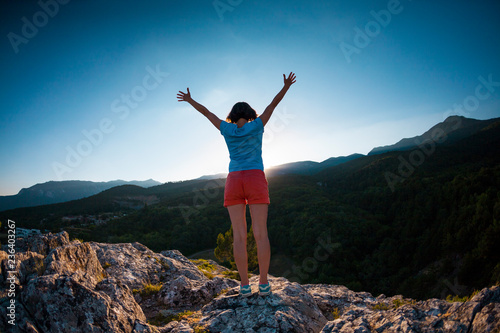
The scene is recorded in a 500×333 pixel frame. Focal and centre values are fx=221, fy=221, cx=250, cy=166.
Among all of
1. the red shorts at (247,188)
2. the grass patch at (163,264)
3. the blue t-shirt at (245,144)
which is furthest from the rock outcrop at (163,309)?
the grass patch at (163,264)

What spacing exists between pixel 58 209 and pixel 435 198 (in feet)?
380

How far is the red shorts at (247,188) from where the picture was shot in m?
3.14

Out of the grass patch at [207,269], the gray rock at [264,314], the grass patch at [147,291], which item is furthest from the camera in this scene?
the grass patch at [207,269]

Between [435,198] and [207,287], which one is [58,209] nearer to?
[207,287]

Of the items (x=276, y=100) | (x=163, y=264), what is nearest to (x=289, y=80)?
(x=276, y=100)

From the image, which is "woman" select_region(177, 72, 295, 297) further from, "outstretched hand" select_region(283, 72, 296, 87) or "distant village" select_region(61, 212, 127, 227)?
"distant village" select_region(61, 212, 127, 227)

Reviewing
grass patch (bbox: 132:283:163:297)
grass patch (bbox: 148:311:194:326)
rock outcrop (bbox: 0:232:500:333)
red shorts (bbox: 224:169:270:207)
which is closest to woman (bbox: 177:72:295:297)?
red shorts (bbox: 224:169:270:207)

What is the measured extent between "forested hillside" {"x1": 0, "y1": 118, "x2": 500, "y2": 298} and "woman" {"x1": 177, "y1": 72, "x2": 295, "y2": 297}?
89.6ft

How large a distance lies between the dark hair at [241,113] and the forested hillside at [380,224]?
91.4 feet

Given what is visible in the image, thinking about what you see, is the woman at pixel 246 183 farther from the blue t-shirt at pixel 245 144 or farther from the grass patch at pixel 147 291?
the grass patch at pixel 147 291

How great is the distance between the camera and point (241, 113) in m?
3.49

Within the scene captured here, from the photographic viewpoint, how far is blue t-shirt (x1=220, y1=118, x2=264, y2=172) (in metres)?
3.25

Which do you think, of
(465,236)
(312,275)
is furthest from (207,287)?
(312,275)

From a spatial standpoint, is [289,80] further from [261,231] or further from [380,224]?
[380,224]
